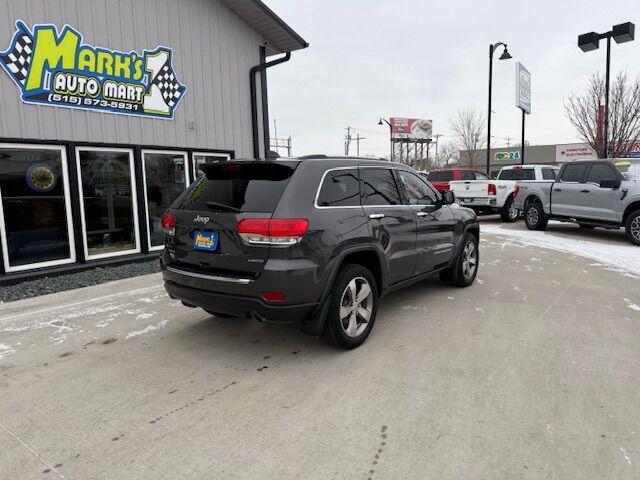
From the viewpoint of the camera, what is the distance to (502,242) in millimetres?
10641

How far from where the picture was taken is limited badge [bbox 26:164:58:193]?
676cm

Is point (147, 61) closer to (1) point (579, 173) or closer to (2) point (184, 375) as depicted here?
(2) point (184, 375)

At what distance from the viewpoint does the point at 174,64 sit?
336 inches

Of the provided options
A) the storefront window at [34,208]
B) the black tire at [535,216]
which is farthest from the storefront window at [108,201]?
the black tire at [535,216]

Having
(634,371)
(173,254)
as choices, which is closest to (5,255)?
(173,254)

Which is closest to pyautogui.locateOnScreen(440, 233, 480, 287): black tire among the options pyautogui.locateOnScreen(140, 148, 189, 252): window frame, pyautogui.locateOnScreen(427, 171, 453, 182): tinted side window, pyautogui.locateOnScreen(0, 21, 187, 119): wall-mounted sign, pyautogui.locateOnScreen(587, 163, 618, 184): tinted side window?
pyautogui.locateOnScreen(140, 148, 189, 252): window frame

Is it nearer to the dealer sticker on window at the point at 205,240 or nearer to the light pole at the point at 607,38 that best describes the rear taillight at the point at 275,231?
the dealer sticker on window at the point at 205,240

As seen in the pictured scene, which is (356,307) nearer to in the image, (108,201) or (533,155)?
(108,201)

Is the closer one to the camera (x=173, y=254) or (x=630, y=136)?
(x=173, y=254)

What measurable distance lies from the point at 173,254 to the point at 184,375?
1139 millimetres

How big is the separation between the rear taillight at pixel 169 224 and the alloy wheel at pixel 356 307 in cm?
170

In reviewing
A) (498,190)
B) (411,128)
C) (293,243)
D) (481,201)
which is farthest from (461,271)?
(411,128)

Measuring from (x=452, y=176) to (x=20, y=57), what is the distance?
1427cm

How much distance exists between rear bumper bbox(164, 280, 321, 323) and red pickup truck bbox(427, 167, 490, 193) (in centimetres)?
1345
